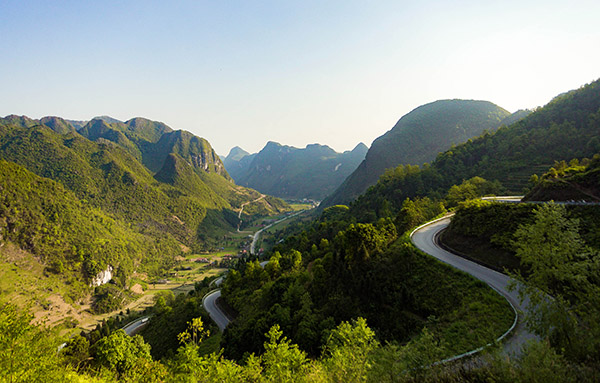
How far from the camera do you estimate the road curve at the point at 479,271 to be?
1420 cm

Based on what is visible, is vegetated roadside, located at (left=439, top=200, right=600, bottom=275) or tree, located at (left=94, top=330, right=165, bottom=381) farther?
tree, located at (left=94, top=330, right=165, bottom=381)

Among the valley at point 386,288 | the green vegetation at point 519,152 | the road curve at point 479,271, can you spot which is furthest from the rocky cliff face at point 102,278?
the road curve at point 479,271

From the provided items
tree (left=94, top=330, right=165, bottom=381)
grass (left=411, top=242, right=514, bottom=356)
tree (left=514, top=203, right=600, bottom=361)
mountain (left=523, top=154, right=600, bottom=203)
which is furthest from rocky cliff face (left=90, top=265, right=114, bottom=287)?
mountain (left=523, top=154, right=600, bottom=203)

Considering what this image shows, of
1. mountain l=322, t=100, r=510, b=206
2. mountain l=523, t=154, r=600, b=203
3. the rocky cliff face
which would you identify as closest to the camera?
mountain l=523, t=154, r=600, b=203

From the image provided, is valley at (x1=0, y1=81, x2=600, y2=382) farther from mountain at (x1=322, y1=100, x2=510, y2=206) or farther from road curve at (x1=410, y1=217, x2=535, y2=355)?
mountain at (x1=322, y1=100, x2=510, y2=206)

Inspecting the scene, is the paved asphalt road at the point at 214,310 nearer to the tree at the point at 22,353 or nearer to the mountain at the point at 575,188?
the tree at the point at 22,353

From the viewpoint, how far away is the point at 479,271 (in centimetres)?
2448

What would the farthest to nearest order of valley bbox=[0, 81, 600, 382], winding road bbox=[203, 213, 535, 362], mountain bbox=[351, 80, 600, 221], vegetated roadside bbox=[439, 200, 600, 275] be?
mountain bbox=[351, 80, 600, 221]
vegetated roadside bbox=[439, 200, 600, 275]
winding road bbox=[203, 213, 535, 362]
valley bbox=[0, 81, 600, 382]

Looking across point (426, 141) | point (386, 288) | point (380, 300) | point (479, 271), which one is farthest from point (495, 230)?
point (426, 141)

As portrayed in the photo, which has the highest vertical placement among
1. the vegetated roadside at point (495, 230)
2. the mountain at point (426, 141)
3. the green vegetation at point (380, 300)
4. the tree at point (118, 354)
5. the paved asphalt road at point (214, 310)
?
the mountain at point (426, 141)

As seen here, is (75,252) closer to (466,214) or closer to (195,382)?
(195,382)

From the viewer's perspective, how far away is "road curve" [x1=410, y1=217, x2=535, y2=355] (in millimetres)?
14203

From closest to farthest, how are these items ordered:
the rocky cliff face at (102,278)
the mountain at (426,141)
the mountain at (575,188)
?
the mountain at (575,188)
the rocky cliff face at (102,278)
the mountain at (426,141)

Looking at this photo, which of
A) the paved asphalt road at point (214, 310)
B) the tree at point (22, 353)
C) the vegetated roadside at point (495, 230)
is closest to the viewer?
the tree at point (22, 353)
